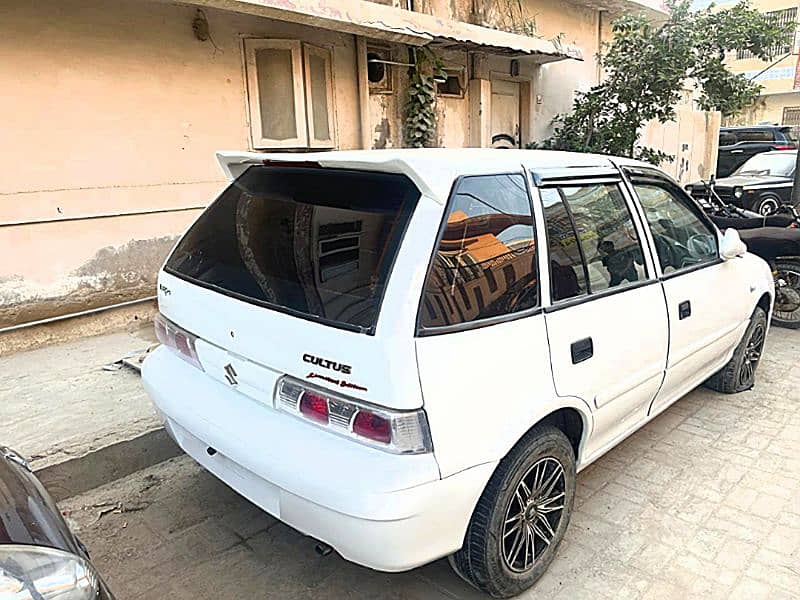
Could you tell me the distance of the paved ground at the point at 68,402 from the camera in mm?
3340

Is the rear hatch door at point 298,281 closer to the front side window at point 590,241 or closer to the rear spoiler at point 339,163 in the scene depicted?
the rear spoiler at point 339,163

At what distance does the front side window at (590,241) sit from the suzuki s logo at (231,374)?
4.33ft

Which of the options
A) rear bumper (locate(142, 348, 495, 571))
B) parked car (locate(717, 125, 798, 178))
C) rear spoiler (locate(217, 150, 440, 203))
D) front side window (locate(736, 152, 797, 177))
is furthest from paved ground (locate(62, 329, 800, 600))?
parked car (locate(717, 125, 798, 178))

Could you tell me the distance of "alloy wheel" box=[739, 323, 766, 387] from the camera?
4367 millimetres

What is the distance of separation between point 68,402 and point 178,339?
1.60 m

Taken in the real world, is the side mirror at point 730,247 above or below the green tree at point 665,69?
below

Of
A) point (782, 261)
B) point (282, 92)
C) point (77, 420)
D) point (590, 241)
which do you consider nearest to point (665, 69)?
point (782, 261)

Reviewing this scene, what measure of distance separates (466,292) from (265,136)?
4776mm

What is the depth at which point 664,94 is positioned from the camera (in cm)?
903

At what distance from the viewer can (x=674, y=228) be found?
347cm

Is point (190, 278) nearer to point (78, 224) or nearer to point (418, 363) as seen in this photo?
point (418, 363)

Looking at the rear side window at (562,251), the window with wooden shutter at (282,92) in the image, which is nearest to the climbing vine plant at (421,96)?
the window with wooden shutter at (282,92)

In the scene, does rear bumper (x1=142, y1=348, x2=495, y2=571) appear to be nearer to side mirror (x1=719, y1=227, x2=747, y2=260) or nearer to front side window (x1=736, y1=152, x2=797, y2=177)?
side mirror (x1=719, y1=227, x2=747, y2=260)

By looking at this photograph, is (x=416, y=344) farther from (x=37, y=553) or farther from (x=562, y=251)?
(x=37, y=553)
